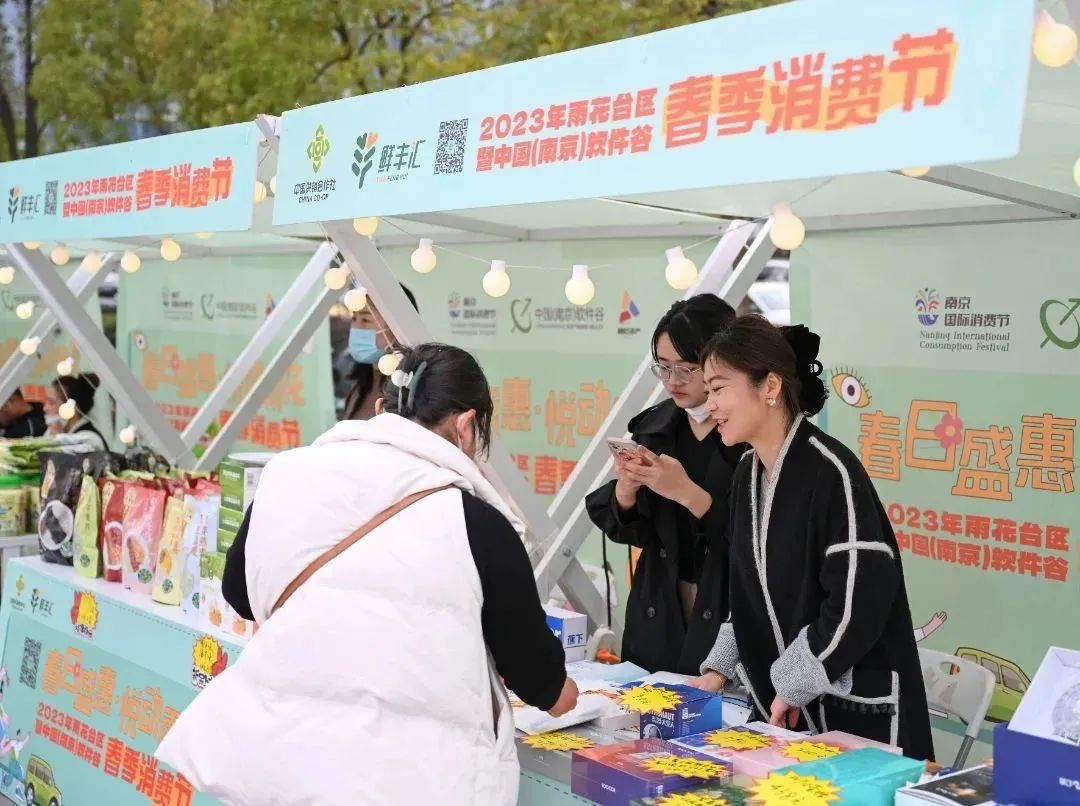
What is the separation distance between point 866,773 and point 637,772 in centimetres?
38

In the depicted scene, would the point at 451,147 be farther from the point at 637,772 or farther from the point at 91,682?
the point at 91,682

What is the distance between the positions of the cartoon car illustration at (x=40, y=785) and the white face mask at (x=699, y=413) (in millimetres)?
2468

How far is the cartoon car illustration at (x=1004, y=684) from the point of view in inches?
144

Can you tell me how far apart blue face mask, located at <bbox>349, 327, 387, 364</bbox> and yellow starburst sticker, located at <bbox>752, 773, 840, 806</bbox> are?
256 centimetres

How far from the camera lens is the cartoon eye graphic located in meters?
3.99

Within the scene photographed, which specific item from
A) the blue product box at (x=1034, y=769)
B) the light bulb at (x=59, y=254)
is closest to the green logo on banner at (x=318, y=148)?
the blue product box at (x=1034, y=769)

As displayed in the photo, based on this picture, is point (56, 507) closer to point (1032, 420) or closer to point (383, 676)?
point (383, 676)

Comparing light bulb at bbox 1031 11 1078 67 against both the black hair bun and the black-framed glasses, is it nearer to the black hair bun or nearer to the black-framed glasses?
the black hair bun

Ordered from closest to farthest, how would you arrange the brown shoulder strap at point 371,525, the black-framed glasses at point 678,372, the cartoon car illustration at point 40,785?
the brown shoulder strap at point 371,525
the black-framed glasses at point 678,372
the cartoon car illustration at point 40,785

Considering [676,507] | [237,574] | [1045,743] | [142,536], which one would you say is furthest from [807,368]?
[142,536]

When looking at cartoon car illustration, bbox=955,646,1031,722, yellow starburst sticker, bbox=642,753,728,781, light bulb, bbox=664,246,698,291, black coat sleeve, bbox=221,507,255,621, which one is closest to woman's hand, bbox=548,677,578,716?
yellow starburst sticker, bbox=642,753,728,781

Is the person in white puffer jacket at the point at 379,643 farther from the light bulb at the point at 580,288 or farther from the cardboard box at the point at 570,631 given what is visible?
the light bulb at the point at 580,288

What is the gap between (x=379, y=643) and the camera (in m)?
1.99

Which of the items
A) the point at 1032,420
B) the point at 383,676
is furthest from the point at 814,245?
the point at 383,676
